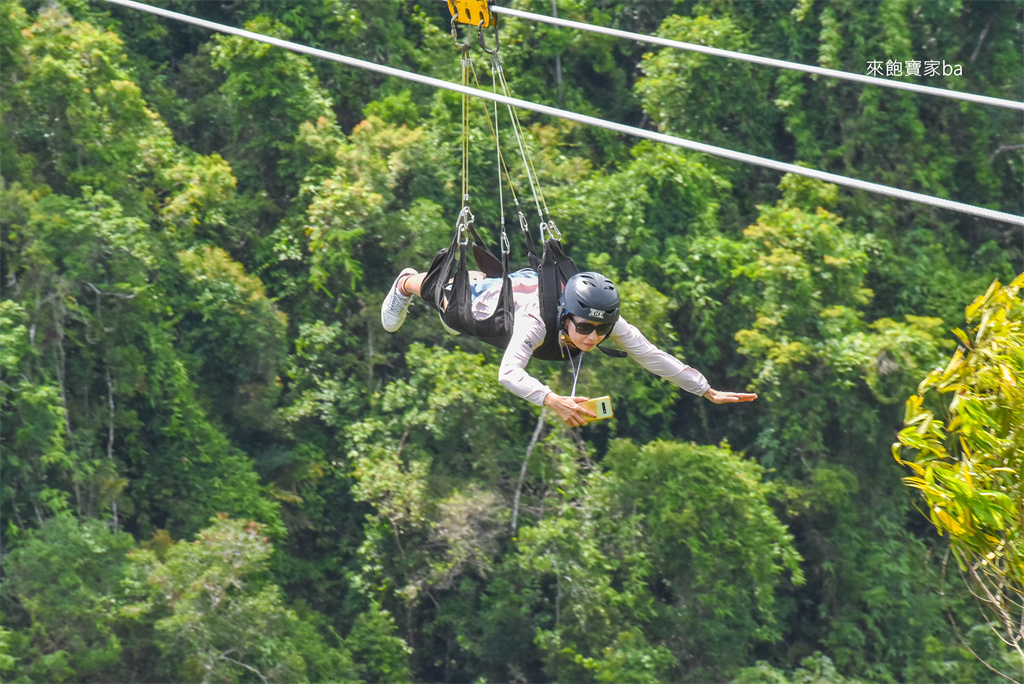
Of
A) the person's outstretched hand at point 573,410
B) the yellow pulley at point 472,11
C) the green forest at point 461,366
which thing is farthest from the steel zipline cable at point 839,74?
the green forest at point 461,366

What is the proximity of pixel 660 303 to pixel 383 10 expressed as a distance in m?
5.50

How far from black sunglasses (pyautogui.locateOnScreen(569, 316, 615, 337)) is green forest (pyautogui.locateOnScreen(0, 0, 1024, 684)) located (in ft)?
26.6

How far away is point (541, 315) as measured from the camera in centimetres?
508

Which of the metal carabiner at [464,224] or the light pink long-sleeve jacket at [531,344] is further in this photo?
the metal carabiner at [464,224]

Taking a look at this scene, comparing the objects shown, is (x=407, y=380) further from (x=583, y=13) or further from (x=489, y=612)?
(x=583, y=13)

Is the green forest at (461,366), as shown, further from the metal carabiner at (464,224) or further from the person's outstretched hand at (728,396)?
the person's outstretched hand at (728,396)

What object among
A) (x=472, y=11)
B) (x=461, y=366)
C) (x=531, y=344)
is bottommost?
(x=461, y=366)

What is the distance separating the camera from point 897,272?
14781mm

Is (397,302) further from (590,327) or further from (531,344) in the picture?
(590,327)

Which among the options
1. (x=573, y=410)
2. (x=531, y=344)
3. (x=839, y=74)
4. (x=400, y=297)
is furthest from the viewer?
(x=400, y=297)

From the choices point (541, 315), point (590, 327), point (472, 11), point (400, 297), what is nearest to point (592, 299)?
point (590, 327)

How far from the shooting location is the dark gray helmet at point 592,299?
489cm

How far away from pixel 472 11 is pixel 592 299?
1832mm

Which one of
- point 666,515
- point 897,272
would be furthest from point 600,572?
point 897,272
